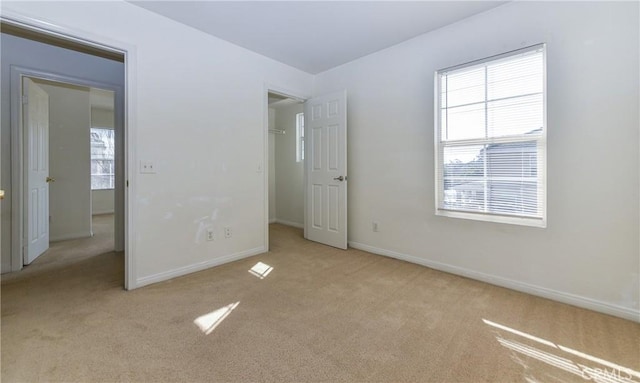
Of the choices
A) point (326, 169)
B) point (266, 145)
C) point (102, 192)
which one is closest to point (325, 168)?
point (326, 169)

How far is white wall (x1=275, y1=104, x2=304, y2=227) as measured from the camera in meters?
5.43

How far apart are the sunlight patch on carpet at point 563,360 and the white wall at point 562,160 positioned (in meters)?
0.79

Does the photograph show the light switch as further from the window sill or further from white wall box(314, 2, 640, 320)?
the window sill

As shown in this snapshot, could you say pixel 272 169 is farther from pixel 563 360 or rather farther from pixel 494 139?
pixel 563 360

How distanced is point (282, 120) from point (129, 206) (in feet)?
12.6

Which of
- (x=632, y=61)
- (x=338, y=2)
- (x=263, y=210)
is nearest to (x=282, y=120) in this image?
(x=263, y=210)

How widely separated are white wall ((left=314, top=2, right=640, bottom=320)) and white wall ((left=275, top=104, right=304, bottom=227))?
263 centimetres

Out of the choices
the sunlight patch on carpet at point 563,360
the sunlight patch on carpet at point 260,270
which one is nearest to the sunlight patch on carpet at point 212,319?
the sunlight patch on carpet at point 260,270

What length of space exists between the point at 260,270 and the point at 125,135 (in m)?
1.82

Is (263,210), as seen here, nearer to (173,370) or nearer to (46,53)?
(173,370)

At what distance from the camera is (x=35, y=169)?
3.22m

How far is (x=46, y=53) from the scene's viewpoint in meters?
3.04

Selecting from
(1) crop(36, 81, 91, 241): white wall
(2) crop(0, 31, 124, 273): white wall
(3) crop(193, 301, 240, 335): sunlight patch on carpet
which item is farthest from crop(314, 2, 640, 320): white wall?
(1) crop(36, 81, 91, 241): white wall

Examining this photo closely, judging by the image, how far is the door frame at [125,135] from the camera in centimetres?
202
